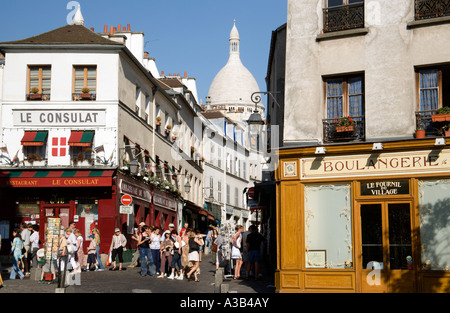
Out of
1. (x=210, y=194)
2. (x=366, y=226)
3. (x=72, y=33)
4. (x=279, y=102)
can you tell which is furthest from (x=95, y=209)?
(x=210, y=194)

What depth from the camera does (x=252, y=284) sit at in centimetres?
2120

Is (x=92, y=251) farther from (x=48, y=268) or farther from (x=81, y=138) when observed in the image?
(x=81, y=138)

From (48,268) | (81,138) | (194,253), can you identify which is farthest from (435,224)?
(81,138)

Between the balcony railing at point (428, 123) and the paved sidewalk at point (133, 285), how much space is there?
5796 mm

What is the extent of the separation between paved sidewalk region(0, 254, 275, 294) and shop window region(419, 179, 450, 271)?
4.48 meters

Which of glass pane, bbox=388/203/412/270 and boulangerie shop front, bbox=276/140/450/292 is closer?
boulangerie shop front, bbox=276/140/450/292

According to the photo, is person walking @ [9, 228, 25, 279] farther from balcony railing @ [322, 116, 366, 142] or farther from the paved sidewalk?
balcony railing @ [322, 116, 366, 142]

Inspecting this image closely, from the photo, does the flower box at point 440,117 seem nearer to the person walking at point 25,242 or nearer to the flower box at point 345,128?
the flower box at point 345,128

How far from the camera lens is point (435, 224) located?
16438 mm

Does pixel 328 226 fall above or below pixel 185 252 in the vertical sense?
A: above

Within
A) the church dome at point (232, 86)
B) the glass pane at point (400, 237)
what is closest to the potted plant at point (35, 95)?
the glass pane at point (400, 237)

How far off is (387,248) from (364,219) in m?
0.88

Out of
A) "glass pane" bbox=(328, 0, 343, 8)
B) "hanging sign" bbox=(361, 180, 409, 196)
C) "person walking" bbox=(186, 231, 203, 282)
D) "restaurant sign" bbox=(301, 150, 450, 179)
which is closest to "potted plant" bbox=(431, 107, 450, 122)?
"restaurant sign" bbox=(301, 150, 450, 179)

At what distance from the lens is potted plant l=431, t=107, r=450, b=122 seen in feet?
54.4
